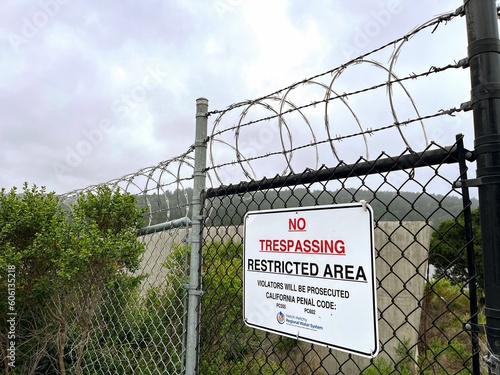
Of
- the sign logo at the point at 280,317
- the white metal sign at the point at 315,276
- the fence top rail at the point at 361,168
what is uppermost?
the fence top rail at the point at 361,168

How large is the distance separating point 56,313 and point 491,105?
11.6 ft

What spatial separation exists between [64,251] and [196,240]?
1.36m

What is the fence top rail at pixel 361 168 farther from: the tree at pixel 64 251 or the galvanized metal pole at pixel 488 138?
the tree at pixel 64 251

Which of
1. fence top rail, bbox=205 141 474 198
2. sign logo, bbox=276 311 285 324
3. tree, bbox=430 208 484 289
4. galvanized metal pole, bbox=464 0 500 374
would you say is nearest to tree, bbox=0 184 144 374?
fence top rail, bbox=205 141 474 198

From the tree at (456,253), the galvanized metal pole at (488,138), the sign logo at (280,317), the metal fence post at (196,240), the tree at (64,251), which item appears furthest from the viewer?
the tree at (64,251)

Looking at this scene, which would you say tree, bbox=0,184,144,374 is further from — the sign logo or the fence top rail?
the sign logo

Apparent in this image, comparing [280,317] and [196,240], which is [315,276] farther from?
[196,240]

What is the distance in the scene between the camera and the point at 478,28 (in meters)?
1.09

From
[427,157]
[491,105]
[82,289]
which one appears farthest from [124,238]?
[491,105]

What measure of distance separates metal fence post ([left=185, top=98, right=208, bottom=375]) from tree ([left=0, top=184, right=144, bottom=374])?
43.4 inches

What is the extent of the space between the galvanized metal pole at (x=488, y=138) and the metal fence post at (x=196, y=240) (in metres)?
1.37

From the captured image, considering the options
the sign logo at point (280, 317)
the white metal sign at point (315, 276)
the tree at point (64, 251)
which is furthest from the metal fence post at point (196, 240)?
the tree at point (64, 251)

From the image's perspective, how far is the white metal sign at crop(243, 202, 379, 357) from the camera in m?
1.29

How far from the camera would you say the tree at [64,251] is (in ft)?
9.45
